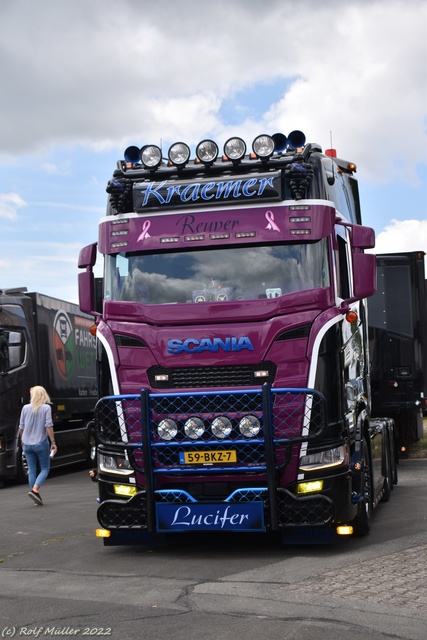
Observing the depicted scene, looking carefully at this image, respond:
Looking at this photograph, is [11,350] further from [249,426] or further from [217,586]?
[217,586]

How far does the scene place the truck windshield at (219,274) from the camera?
9.48 metres

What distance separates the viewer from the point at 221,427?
919cm

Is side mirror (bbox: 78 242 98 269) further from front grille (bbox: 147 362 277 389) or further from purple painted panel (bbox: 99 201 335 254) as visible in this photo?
front grille (bbox: 147 362 277 389)

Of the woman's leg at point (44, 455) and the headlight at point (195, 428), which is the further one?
the woman's leg at point (44, 455)

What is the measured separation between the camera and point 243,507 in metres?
9.12

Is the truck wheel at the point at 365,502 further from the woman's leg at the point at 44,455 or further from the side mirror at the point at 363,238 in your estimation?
the woman's leg at the point at 44,455

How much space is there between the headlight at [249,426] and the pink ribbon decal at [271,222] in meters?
1.82

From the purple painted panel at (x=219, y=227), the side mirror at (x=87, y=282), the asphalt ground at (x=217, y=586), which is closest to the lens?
the asphalt ground at (x=217, y=586)

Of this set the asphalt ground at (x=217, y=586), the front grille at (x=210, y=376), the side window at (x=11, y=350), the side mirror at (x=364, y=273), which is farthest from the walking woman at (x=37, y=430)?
the side mirror at (x=364, y=273)

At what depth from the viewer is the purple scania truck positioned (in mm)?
9156

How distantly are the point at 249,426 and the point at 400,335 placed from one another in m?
8.74

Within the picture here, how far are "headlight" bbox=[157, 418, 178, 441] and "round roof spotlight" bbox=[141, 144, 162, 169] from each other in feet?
8.72

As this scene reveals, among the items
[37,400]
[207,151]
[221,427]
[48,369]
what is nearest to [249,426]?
[221,427]

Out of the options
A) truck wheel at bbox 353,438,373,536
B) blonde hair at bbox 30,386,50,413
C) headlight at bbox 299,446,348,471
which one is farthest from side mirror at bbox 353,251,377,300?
blonde hair at bbox 30,386,50,413
